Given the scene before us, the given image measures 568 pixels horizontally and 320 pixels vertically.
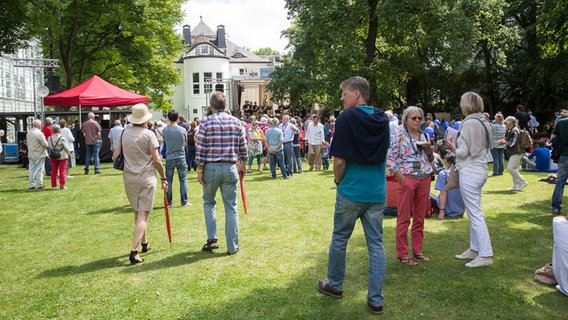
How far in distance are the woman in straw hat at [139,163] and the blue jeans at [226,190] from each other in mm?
604

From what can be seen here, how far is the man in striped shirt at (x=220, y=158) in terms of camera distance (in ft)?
18.6

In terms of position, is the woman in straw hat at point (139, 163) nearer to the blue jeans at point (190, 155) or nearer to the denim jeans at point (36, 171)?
the denim jeans at point (36, 171)

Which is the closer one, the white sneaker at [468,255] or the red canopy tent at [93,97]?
the white sneaker at [468,255]

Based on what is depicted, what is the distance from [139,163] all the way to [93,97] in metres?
13.6

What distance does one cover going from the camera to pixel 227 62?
52.3 m

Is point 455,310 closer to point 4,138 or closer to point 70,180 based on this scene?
point 70,180

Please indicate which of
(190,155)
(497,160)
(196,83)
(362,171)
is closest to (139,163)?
(362,171)

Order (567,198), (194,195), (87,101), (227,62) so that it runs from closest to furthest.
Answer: (567,198) < (194,195) < (87,101) < (227,62)

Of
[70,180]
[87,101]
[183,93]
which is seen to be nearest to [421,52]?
[87,101]

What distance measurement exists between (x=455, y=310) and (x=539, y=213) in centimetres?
510

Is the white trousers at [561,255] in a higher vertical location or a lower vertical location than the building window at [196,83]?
lower

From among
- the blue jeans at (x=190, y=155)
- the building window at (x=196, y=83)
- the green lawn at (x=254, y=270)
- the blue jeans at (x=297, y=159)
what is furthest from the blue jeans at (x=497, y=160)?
the building window at (x=196, y=83)

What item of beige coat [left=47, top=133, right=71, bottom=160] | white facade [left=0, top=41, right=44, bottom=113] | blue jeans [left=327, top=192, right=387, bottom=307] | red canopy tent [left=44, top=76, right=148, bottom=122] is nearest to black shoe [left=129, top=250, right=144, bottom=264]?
blue jeans [left=327, top=192, right=387, bottom=307]

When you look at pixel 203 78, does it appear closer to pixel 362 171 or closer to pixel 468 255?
pixel 468 255
